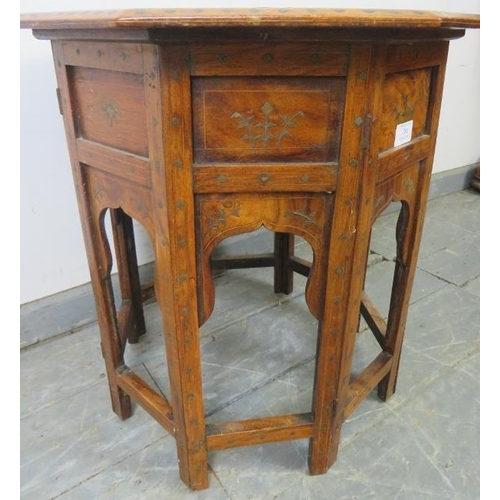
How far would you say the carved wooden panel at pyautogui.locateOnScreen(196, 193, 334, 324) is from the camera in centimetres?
96

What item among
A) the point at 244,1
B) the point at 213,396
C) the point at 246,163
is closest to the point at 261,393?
the point at 213,396

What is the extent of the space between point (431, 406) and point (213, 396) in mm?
766

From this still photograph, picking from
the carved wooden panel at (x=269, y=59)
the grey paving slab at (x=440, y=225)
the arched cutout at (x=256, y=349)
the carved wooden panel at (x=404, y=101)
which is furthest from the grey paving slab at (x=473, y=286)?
the carved wooden panel at (x=269, y=59)

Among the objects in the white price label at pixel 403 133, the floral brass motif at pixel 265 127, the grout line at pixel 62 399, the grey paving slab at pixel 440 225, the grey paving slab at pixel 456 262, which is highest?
the floral brass motif at pixel 265 127

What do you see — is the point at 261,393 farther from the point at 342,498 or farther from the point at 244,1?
the point at 244,1

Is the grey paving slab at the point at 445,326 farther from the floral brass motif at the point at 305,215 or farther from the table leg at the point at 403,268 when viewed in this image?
the floral brass motif at the point at 305,215

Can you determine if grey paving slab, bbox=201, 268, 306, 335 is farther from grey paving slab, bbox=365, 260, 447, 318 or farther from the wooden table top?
the wooden table top

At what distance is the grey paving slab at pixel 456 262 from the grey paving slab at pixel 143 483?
1.68 meters

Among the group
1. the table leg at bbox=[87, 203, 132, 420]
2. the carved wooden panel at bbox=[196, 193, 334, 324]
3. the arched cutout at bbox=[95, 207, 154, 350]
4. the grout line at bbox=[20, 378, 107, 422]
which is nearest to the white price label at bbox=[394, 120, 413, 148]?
the carved wooden panel at bbox=[196, 193, 334, 324]

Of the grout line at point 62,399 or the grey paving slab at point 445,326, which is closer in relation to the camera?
the grout line at point 62,399

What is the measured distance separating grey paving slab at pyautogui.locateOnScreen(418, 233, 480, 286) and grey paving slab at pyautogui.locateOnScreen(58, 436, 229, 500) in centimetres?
168

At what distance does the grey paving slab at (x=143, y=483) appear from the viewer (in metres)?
1.30

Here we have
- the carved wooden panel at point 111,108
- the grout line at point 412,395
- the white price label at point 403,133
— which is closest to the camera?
the carved wooden panel at point 111,108

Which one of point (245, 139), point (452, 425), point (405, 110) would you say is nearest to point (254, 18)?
point (245, 139)
